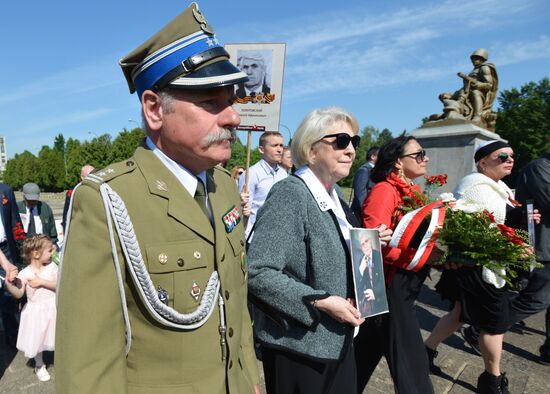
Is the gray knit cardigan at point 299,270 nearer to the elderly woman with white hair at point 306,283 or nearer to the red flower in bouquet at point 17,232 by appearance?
the elderly woman with white hair at point 306,283

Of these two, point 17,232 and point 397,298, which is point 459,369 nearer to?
point 397,298

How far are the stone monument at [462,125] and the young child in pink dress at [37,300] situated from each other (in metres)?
8.62

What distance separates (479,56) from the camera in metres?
11.2

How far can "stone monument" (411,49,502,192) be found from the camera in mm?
9836

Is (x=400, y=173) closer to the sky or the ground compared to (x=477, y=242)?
closer to the sky

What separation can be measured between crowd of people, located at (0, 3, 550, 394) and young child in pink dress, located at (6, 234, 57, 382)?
284cm

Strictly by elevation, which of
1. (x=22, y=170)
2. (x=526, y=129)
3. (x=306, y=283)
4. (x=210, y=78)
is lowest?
(x=306, y=283)

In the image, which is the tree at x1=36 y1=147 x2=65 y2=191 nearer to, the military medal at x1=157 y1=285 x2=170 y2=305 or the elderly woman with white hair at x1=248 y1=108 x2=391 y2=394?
the elderly woman with white hair at x1=248 y1=108 x2=391 y2=394

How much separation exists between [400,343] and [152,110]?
7.67 feet

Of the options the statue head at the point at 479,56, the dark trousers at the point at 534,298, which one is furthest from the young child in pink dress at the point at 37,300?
the statue head at the point at 479,56

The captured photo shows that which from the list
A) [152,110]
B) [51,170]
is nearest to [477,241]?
[152,110]

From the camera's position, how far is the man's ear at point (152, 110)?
1.44m

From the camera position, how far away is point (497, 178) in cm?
396

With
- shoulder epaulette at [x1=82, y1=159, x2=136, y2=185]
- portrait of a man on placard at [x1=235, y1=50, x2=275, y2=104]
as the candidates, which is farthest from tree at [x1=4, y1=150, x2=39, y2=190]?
shoulder epaulette at [x1=82, y1=159, x2=136, y2=185]
